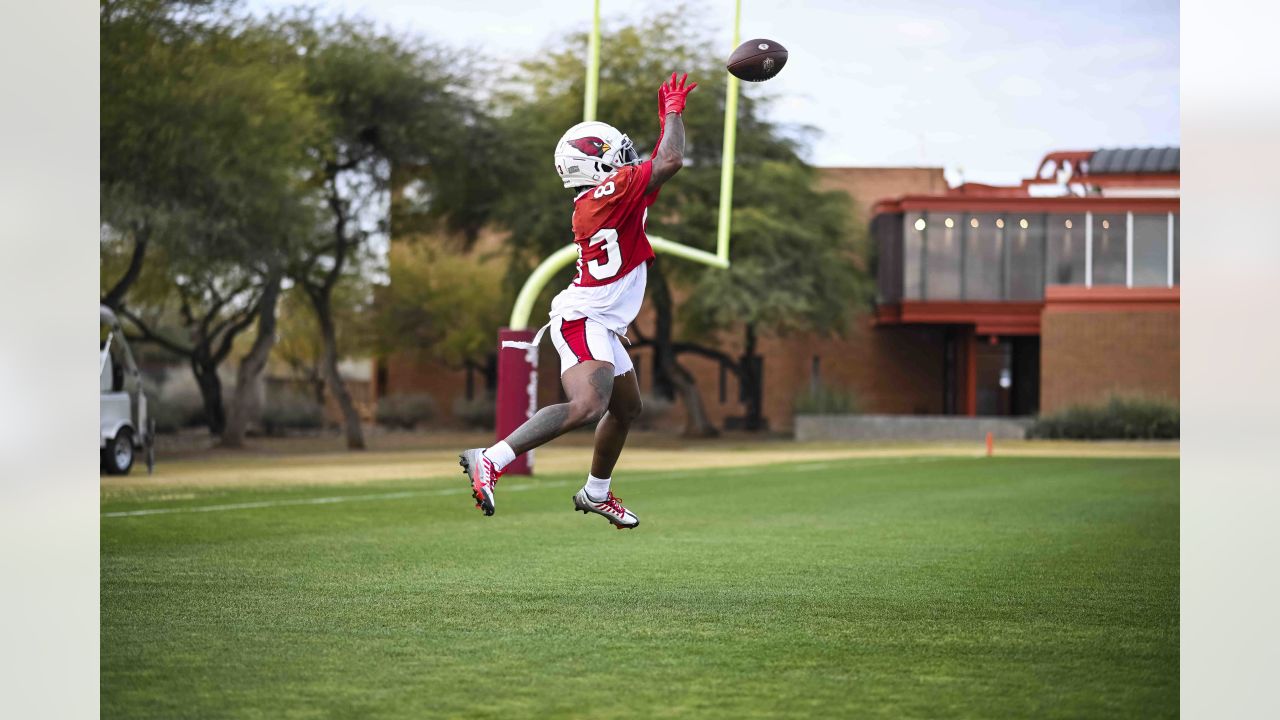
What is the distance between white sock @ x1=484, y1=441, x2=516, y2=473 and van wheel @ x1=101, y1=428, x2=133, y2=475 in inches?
524

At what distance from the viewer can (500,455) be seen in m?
6.69

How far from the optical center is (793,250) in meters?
35.4

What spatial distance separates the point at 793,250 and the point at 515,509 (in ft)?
75.4

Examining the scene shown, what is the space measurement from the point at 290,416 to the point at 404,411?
5.04 metres

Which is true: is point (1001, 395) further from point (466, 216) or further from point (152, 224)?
point (152, 224)

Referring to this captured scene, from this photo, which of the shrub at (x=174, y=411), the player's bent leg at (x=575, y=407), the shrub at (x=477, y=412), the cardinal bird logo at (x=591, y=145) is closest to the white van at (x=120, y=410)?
the cardinal bird logo at (x=591, y=145)

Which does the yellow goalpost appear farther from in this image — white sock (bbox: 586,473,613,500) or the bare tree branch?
the bare tree branch

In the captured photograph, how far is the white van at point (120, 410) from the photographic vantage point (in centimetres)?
1850

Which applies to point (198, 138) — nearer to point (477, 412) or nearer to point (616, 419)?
point (616, 419)

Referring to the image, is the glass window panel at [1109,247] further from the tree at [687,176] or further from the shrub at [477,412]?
the shrub at [477,412]

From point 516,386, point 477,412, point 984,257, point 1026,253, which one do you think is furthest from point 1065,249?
point 516,386

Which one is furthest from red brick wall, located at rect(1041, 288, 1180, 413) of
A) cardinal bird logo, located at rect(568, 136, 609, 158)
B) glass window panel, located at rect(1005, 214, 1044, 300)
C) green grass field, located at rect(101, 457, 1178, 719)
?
cardinal bird logo, located at rect(568, 136, 609, 158)
